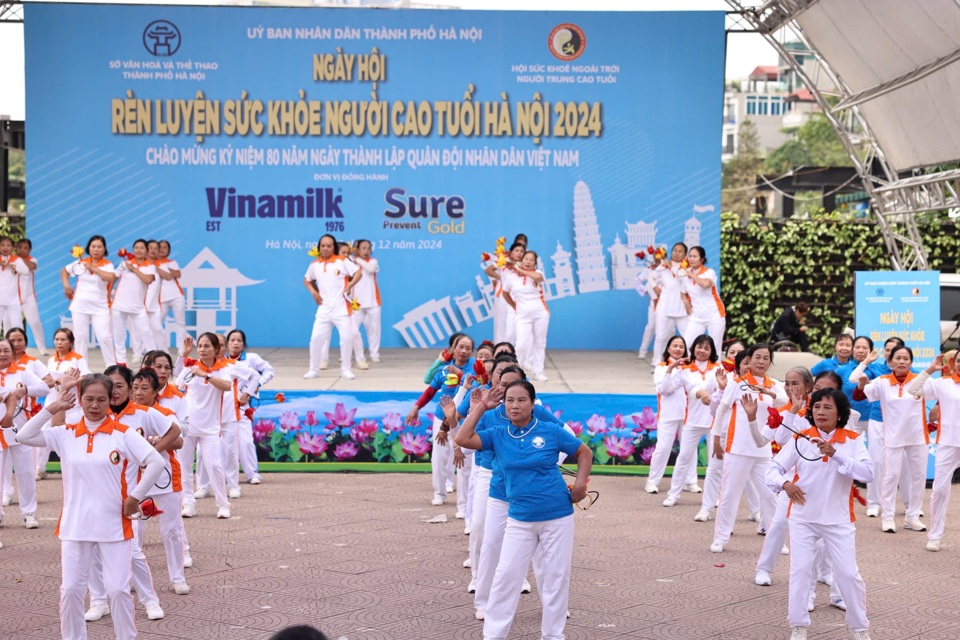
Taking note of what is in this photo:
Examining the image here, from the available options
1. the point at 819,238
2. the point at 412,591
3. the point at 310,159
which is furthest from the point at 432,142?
the point at 412,591

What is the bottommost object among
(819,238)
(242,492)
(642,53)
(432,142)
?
(242,492)

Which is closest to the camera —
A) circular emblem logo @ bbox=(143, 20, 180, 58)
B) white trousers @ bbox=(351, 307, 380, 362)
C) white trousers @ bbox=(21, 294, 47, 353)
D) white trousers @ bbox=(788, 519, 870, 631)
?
white trousers @ bbox=(788, 519, 870, 631)

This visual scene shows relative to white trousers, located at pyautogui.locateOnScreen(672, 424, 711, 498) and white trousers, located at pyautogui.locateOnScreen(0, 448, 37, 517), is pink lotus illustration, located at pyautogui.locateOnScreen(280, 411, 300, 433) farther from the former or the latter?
white trousers, located at pyautogui.locateOnScreen(672, 424, 711, 498)

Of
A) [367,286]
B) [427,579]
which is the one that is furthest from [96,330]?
[427,579]

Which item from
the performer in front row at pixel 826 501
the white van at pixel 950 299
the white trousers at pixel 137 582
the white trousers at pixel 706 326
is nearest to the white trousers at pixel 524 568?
the performer in front row at pixel 826 501

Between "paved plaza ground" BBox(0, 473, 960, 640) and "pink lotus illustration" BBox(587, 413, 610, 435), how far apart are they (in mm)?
1721

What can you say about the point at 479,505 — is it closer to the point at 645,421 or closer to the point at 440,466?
the point at 440,466

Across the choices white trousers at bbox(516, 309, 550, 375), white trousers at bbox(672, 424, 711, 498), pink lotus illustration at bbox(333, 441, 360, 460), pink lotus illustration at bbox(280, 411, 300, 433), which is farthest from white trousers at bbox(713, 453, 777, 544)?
white trousers at bbox(516, 309, 550, 375)

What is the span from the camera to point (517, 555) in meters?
6.32

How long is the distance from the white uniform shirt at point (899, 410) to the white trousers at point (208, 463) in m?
5.21

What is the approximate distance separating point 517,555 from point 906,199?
12.4m

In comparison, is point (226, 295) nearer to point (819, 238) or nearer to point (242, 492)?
point (242, 492)

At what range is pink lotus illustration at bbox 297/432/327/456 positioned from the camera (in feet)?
42.2

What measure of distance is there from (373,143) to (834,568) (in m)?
12.0
